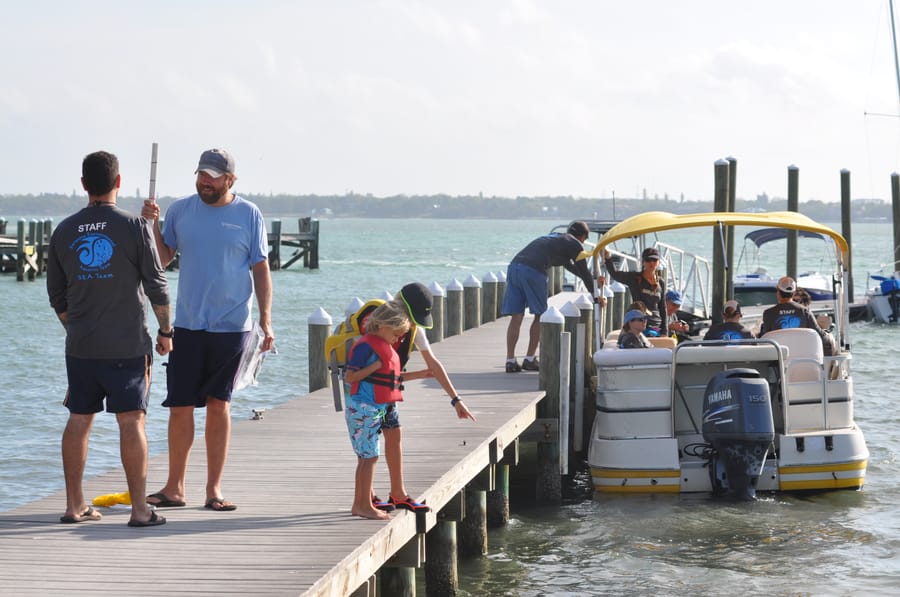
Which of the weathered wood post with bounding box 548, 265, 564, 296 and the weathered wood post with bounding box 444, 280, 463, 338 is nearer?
the weathered wood post with bounding box 444, 280, 463, 338

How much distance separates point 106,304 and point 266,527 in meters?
1.46

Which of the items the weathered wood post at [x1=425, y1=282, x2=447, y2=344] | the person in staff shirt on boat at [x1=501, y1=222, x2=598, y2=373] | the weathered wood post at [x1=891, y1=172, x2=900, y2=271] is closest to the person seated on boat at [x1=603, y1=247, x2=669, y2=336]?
the person in staff shirt on boat at [x1=501, y1=222, x2=598, y2=373]

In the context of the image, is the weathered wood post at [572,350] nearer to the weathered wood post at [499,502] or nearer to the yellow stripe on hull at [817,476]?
the weathered wood post at [499,502]

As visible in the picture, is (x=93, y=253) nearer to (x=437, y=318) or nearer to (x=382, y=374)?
(x=382, y=374)

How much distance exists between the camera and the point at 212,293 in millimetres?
6809

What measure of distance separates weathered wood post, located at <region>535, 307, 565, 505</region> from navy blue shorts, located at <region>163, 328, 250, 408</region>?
519 centimetres

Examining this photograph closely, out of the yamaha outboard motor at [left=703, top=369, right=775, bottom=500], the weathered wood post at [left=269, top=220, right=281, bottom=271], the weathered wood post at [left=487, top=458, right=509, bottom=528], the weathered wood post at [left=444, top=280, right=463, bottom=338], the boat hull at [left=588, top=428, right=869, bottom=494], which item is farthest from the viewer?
the weathered wood post at [left=269, top=220, right=281, bottom=271]

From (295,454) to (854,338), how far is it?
25960 millimetres

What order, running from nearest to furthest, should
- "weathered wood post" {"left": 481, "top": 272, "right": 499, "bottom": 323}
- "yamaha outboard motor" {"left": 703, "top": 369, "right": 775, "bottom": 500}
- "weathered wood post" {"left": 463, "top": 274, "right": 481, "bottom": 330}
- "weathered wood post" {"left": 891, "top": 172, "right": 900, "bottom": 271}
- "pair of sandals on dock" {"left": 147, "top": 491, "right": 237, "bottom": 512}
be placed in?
"pair of sandals on dock" {"left": 147, "top": 491, "right": 237, "bottom": 512}
"yamaha outboard motor" {"left": 703, "top": 369, "right": 775, "bottom": 500}
"weathered wood post" {"left": 463, "top": 274, "right": 481, "bottom": 330}
"weathered wood post" {"left": 481, "top": 272, "right": 499, "bottom": 323}
"weathered wood post" {"left": 891, "top": 172, "right": 900, "bottom": 271}

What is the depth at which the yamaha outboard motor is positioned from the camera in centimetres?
1091

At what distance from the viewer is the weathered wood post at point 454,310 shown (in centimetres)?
1711

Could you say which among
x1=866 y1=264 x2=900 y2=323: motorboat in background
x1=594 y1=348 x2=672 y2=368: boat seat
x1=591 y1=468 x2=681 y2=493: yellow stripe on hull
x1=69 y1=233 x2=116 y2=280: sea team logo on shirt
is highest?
x1=69 y1=233 x2=116 y2=280: sea team logo on shirt

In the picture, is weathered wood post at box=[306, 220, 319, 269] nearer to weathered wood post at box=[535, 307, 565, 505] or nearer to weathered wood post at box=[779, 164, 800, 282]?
weathered wood post at box=[779, 164, 800, 282]

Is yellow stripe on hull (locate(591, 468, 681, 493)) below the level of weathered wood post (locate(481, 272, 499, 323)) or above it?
below
